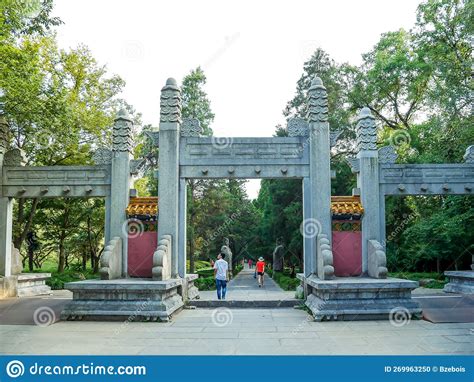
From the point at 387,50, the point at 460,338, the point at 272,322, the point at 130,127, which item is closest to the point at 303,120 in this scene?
the point at 130,127

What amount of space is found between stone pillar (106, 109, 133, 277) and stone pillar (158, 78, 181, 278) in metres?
1.01

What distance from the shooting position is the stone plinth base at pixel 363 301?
8852 mm

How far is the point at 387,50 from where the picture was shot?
25.3 m

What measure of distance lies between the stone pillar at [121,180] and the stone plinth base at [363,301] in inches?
206

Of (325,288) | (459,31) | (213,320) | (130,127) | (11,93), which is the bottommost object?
(213,320)

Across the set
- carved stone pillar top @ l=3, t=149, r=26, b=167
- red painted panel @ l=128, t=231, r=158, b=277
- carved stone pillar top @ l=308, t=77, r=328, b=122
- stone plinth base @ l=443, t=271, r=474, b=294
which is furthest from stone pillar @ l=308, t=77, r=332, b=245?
carved stone pillar top @ l=3, t=149, r=26, b=167

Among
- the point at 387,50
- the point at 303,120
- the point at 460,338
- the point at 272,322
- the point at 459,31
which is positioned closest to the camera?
the point at 460,338

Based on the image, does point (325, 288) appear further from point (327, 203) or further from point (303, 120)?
point (303, 120)

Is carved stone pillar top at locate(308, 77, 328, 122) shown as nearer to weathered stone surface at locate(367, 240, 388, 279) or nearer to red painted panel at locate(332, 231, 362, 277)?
red painted panel at locate(332, 231, 362, 277)

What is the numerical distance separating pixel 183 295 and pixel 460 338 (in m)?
6.37

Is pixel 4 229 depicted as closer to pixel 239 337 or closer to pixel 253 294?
pixel 253 294

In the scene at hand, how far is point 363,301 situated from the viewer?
353 inches

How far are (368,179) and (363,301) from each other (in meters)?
3.67

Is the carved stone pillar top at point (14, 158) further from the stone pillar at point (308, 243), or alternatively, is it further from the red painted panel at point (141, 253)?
the stone pillar at point (308, 243)
